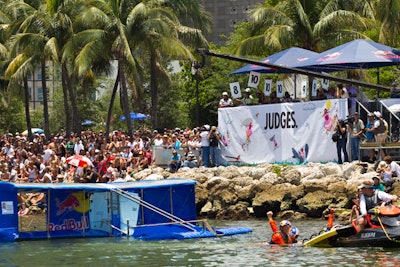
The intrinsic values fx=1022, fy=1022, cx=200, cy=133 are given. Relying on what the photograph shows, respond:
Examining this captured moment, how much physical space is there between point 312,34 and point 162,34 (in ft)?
23.1

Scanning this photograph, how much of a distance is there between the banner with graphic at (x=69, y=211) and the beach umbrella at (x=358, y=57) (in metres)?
11.0

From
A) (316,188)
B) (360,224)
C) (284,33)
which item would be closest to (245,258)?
(360,224)

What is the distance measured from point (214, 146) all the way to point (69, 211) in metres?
10.3

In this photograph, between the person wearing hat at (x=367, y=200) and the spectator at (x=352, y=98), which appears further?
the spectator at (x=352, y=98)

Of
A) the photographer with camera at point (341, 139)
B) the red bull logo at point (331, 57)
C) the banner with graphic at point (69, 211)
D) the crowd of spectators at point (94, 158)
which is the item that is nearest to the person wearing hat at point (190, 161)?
the crowd of spectators at point (94, 158)

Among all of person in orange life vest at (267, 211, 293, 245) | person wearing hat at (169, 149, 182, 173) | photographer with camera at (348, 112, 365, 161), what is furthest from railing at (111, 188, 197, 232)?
person wearing hat at (169, 149, 182, 173)

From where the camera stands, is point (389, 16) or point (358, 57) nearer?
point (358, 57)

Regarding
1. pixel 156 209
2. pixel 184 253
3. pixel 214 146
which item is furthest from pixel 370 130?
pixel 184 253

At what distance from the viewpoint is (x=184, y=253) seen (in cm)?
2536

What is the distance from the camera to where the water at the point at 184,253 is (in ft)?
77.5

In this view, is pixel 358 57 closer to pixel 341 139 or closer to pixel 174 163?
pixel 341 139

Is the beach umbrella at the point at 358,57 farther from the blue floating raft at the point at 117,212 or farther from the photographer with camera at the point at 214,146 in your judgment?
the blue floating raft at the point at 117,212

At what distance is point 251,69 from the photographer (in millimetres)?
40719

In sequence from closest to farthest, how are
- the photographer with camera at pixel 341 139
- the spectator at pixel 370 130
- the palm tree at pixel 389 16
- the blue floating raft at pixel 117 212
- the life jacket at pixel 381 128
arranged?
the blue floating raft at pixel 117 212 < the life jacket at pixel 381 128 < the spectator at pixel 370 130 < the photographer with camera at pixel 341 139 < the palm tree at pixel 389 16
